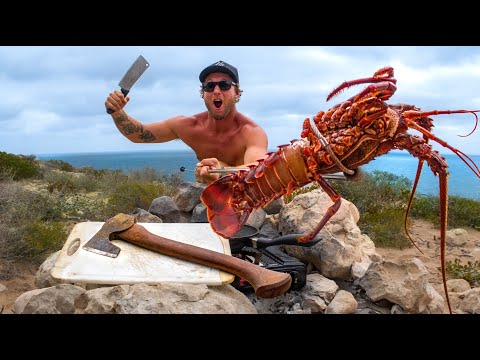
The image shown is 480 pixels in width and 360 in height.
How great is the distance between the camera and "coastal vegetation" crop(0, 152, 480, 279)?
642 cm

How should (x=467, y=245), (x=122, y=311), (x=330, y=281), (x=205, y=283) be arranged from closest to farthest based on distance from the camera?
(x=122, y=311) < (x=205, y=283) < (x=330, y=281) < (x=467, y=245)

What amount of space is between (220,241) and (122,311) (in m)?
1.50

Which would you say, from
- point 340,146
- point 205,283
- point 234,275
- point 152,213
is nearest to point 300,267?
point 234,275

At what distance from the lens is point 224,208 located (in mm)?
4320

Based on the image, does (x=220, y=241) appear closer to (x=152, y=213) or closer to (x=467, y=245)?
(x=152, y=213)

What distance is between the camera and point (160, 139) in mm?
5656

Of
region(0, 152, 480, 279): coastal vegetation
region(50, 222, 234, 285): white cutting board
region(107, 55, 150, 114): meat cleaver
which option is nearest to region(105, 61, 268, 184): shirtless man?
region(107, 55, 150, 114): meat cleaver

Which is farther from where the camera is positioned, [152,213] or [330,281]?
[152,213]

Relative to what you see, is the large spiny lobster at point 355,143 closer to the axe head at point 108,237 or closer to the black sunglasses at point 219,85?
the black sunglasses at point 219,85

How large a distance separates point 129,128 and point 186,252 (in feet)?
6.13

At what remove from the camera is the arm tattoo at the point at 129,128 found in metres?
5.14

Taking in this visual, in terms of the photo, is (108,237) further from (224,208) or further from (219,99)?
(219,99)

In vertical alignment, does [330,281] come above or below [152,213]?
below

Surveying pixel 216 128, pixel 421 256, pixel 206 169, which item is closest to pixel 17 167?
pixel 216 128
